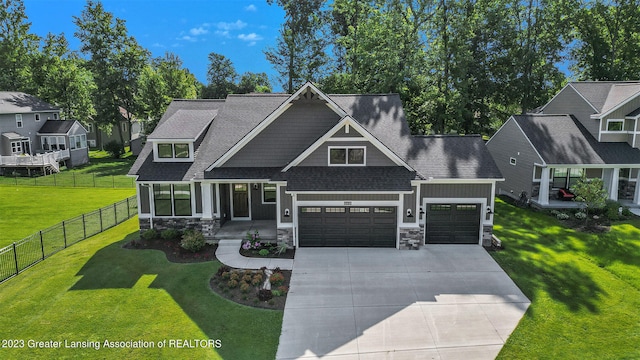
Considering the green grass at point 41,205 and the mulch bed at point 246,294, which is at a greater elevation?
the green grass at point 41,205

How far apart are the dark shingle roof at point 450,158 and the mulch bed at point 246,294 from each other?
828 cm

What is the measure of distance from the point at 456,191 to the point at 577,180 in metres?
11.0

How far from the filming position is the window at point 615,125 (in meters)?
26.2

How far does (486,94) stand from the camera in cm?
3778

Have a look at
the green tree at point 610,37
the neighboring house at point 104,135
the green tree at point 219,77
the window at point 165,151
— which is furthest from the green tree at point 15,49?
the green tree at point 610,37

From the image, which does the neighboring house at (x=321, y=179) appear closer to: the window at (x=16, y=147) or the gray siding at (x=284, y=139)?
the gray siding at (x=284, y=139)

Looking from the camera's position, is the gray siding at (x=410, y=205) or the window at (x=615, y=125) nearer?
the gray siding at (x=410, y=205)

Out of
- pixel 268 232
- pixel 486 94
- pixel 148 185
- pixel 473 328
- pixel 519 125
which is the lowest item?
pixel 473 328

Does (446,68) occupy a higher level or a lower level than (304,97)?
higher

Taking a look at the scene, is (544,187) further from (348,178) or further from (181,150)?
(181,150)

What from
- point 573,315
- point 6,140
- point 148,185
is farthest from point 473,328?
point 6,140

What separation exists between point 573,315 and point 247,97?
18.5m

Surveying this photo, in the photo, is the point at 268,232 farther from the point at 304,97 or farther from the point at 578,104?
the point at 578,104

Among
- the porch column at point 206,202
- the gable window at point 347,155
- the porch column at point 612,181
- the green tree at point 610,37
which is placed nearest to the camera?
the gable window at point 347,155
